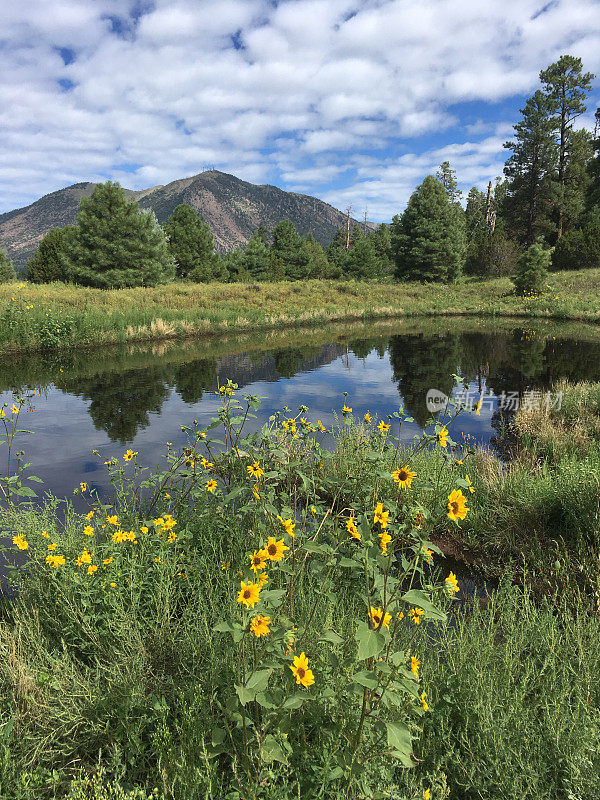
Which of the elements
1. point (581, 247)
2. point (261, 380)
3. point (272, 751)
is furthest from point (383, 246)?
point (272, 751)

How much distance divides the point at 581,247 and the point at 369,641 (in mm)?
46123

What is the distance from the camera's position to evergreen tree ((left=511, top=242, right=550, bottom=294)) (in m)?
30.9

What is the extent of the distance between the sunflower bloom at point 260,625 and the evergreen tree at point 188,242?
4176 centimetres

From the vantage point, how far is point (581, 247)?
3766 cm

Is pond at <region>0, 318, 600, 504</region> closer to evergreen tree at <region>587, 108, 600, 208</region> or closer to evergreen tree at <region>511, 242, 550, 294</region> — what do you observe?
evergreen tree at <region>511, 242, 550, 294</region>

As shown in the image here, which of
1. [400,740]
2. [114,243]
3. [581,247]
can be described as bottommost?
[400,740]

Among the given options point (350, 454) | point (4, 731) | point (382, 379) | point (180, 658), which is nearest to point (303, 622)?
point (180, 658)

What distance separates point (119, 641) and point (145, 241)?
110 feet

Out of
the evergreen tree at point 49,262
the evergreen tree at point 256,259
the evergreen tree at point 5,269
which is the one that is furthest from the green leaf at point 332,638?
the evergreen tree at point 5,269

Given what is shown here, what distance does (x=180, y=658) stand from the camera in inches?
96.5

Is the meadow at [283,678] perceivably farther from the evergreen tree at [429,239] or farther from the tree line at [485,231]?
the evergreen tree at [429,239]

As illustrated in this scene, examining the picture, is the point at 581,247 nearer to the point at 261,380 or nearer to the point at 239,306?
the point at 239,306

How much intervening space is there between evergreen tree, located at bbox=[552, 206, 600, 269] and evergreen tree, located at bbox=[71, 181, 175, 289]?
35208mm

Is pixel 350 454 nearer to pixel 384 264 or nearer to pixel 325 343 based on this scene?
pixel 325 343
